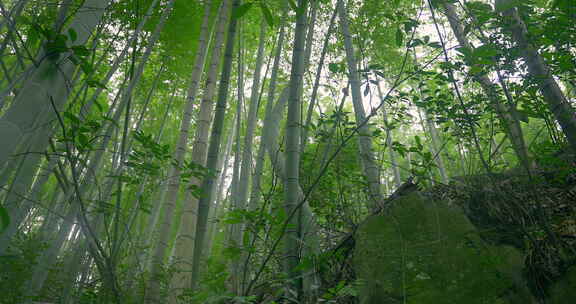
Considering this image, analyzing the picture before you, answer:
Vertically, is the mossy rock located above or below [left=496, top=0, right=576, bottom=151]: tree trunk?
below

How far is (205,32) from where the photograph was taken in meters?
3.70

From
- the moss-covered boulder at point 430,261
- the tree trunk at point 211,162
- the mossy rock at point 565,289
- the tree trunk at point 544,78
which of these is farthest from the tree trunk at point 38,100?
the tree trunk at point 544,78

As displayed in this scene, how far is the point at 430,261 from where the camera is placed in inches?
49.6

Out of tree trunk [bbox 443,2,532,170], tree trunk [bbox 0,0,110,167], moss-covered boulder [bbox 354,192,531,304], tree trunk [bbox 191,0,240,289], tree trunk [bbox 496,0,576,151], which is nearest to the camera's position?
tree trunk [bbox 0,0,110,167]

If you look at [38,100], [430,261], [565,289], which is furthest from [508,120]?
[38,100]

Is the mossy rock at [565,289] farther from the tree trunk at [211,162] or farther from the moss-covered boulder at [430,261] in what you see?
the tree trunk at [211,162]

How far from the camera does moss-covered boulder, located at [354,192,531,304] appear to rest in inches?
47.0

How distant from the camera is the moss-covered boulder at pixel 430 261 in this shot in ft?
3.92

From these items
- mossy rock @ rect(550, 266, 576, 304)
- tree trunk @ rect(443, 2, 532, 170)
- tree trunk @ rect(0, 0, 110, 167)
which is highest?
tree trunk @ rect(443, 2, 532, 170)

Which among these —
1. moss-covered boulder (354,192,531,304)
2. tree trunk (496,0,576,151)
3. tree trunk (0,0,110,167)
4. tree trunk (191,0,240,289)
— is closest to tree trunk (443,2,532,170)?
tree trunk (496,0,576,151)

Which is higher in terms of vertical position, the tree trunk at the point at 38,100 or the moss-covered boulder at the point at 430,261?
the tree trunk at the point at 38,100

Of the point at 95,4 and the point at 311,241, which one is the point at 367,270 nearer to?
the point at 311,241

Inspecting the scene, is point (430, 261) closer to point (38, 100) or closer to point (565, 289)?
point (565, 289)

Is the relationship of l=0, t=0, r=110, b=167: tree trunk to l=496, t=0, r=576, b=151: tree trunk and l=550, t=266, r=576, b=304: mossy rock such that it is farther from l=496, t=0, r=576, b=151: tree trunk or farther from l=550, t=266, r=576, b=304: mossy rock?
l=496, t=0, r=576, b=151: tree trunk
